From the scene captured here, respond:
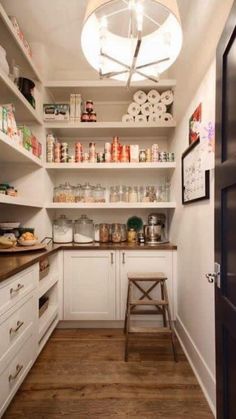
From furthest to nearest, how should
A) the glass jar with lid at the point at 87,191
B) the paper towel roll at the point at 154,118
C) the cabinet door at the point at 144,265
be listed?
the glass jar with lid at the point at 87,191 → the paper towel roll at the point at 154,118 → the cabinet door at the point at 144,265

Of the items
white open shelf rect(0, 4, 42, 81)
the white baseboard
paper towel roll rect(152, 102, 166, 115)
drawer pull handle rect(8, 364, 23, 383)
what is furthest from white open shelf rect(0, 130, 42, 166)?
the white baseboard

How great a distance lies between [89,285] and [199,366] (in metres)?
1.15

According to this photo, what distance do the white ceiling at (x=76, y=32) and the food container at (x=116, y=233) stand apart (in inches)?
58.7

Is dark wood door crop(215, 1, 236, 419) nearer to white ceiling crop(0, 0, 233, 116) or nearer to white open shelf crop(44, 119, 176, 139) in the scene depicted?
white ceiling crop(0, 0, 233, 116)

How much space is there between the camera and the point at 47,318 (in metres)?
2.05

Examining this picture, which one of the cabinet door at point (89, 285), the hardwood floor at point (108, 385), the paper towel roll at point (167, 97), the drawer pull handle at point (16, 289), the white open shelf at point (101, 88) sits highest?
the white open shelf at point (101, 88)

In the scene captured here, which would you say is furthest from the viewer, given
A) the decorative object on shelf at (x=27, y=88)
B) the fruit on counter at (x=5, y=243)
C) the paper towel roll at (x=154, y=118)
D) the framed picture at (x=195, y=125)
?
the paper towel roll at (x=154, y=118)

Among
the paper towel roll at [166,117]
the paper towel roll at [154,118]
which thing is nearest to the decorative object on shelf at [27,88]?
the paper towel roll at [154,118]

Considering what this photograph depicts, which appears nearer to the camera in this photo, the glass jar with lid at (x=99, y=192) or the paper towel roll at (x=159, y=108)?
the paper towel roll at (x=159, y=108)

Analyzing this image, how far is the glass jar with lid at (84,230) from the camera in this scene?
259cm

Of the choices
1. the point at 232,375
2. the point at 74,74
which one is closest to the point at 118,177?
the point at 74,74

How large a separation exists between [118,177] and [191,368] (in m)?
1.92

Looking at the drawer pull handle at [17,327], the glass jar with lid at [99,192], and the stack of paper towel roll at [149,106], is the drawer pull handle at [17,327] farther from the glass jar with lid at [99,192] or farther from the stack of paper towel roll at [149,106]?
the stack of paper towel roll at [149,106]

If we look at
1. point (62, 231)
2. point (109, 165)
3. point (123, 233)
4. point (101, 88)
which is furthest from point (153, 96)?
point (62, 231)
